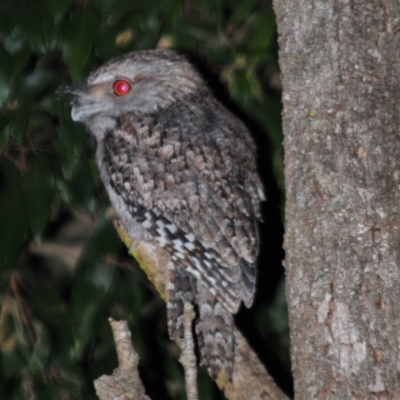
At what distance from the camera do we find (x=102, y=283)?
2.39 meters

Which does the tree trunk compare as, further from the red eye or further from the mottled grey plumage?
the red eye

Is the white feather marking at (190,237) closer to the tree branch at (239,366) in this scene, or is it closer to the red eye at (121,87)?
the tree branch at (239,366)

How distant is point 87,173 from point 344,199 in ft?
4.47

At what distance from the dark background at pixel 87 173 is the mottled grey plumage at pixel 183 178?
0.17 meters

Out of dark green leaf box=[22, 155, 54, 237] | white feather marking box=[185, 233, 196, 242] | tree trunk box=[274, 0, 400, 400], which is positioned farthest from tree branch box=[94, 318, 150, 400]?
dark green leaf box=[22, 155, 54, 237]

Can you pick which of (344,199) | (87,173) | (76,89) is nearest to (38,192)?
(87,173)

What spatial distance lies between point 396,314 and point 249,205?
826 millimetres

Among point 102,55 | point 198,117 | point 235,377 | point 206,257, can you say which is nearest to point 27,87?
point 102,55

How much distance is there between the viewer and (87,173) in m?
2.41

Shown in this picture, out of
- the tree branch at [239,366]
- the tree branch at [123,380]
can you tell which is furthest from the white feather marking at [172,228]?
the tree branch at [123,380]

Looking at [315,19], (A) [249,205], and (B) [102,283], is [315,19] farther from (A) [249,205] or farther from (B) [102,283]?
(B) [102,283]

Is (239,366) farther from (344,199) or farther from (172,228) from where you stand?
(344,199)

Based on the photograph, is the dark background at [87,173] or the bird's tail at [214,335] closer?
the bird's tail at [214,335]

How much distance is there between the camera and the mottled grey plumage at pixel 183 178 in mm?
1847
